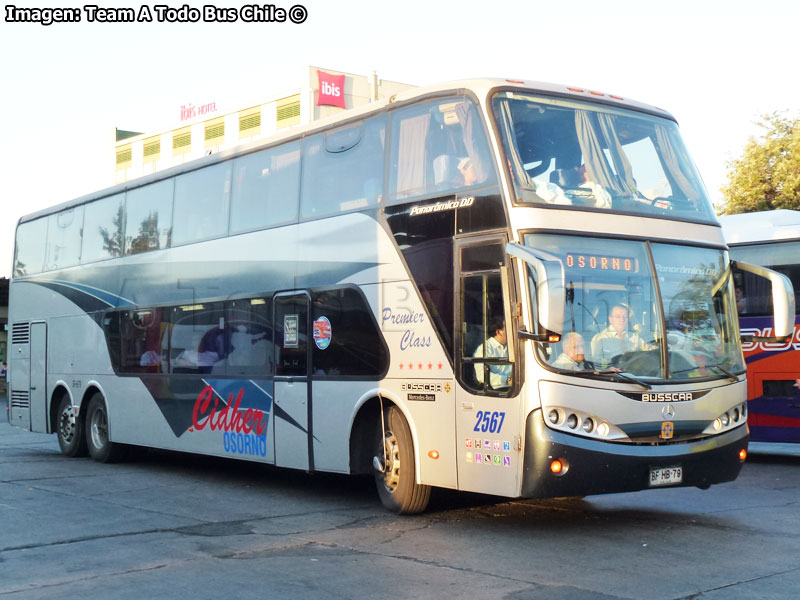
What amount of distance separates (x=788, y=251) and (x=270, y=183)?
7.79 m

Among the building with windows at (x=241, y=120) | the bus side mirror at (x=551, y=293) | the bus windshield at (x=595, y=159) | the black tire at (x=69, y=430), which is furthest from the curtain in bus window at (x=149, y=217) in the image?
the building with windows at (x=241, y=120)

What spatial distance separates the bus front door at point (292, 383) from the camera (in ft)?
38.4

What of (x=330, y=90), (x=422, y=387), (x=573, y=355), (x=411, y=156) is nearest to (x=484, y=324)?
(x=573, y=355)

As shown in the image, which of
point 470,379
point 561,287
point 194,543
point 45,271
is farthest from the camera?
point 45,271

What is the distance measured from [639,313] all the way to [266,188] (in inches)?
213

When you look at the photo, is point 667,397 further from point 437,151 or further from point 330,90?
point 330,90

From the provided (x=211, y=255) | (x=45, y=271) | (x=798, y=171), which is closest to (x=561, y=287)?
(x=211, y=255)

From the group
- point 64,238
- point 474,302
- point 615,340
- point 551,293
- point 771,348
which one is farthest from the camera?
point 64,238

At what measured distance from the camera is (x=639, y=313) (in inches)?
359

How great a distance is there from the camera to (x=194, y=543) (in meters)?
8.82

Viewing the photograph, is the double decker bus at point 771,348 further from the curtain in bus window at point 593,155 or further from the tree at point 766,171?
the tree at point 766,171

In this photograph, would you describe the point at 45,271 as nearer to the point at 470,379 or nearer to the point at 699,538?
the point at 470,379

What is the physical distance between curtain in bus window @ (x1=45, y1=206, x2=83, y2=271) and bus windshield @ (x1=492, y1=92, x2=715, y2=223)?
10044mm

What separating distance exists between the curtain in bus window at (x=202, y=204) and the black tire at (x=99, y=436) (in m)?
3.58
